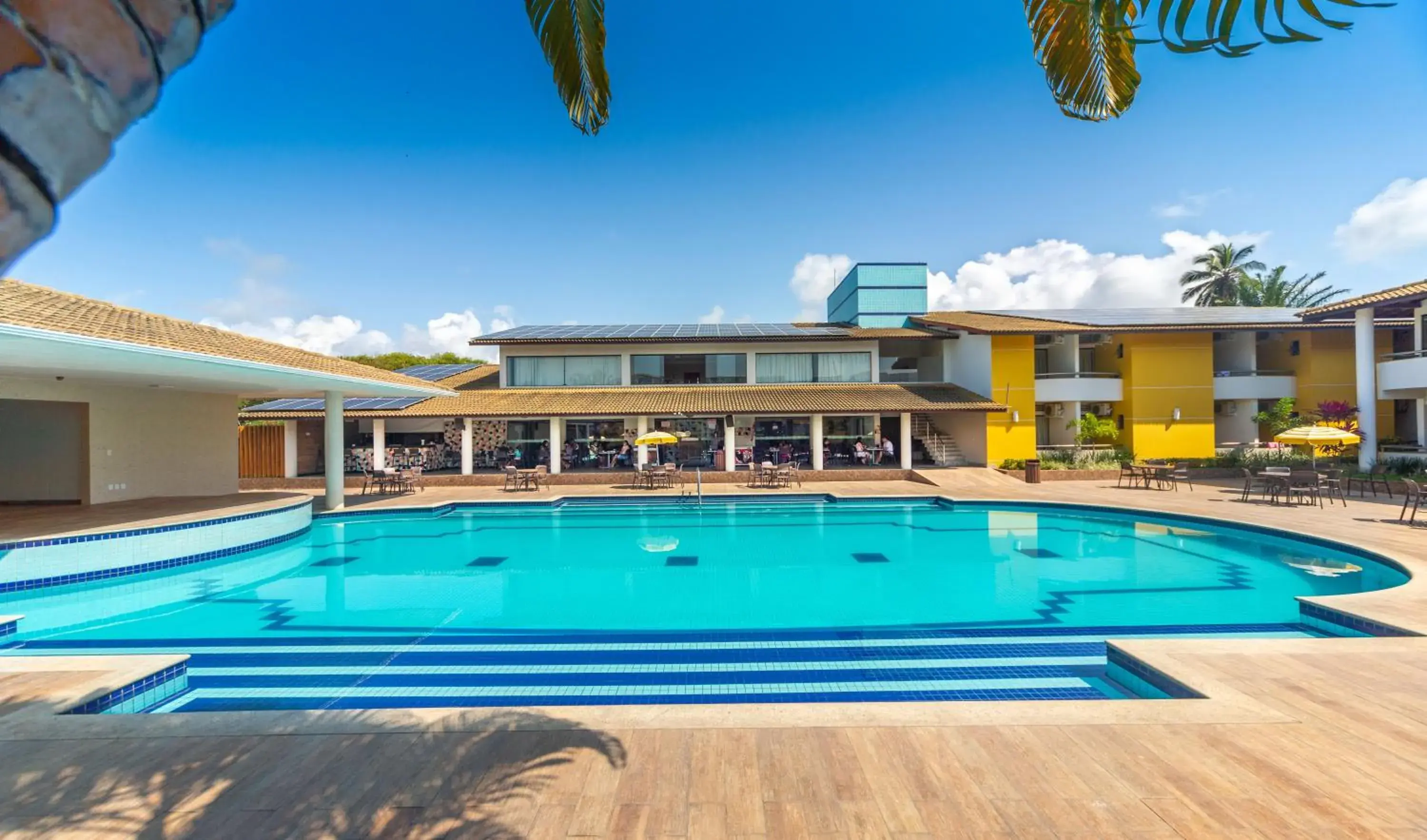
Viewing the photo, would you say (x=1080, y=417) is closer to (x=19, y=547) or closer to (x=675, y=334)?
(x=675, y=334)

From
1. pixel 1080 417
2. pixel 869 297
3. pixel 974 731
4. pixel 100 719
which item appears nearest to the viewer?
pixel 974 731

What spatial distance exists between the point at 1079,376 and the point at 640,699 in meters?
24.6

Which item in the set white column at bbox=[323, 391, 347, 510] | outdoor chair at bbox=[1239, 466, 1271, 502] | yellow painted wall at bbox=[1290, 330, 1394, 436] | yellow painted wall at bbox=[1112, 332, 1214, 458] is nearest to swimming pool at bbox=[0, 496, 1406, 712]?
white column at bbox=[323, 391, 347, 510]

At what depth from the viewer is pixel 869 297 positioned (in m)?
54.0

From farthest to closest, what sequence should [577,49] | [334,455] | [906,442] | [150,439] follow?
[906,442]
[334,455]
[150,439]
[577,49]

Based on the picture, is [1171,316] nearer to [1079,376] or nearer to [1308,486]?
[1079,376]

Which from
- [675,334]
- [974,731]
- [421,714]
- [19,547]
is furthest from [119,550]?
[675,334]

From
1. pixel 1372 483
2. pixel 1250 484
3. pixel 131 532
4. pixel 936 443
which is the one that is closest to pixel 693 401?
pixel 936 443

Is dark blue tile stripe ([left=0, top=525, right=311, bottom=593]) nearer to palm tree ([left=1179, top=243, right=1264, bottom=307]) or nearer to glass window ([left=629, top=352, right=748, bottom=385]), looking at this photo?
glass window ([left=629, top=352, right=748, bottom=385])

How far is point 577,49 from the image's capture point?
14.8 feet

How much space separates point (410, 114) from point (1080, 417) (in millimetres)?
25353

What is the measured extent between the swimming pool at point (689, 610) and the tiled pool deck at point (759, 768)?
1853 millimetres

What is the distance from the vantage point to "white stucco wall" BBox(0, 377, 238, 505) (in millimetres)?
15031

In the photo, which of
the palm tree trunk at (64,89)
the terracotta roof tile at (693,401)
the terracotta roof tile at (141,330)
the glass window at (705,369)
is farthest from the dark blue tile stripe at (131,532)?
the glass window at (705,369)
